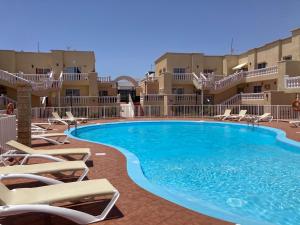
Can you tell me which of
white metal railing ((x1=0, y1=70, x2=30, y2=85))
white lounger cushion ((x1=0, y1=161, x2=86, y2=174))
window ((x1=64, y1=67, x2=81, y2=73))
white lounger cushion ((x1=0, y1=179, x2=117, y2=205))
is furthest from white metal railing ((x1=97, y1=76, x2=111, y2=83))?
white lounger cushion ((x1=0, y1=179, x2=117, y2=205))

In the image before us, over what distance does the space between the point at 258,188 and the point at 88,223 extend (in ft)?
15.7

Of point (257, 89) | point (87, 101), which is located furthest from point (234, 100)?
point (87, 101)

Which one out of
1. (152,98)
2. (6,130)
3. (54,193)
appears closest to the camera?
(54,193)

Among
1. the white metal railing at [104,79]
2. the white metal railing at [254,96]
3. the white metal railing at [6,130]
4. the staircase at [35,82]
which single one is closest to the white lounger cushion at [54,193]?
the white metal railing at [6,130]

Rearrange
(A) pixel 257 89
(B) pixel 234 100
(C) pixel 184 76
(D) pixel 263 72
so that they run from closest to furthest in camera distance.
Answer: (D) pixel 263 72
(B) pixel 234 100
(A) pixel 257 89
(C) pixel 184 76

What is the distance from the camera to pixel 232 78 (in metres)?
29.3

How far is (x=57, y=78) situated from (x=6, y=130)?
69.3ft

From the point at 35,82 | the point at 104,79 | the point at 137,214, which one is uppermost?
the point at 104,79

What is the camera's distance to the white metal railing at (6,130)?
8.07 metres

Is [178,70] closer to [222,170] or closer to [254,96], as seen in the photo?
[254,96]

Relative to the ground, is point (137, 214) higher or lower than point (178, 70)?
lower

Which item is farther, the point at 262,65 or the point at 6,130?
the point at 262,65

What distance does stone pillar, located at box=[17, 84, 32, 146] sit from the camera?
31.4ft

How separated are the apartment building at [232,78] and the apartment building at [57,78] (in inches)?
184
